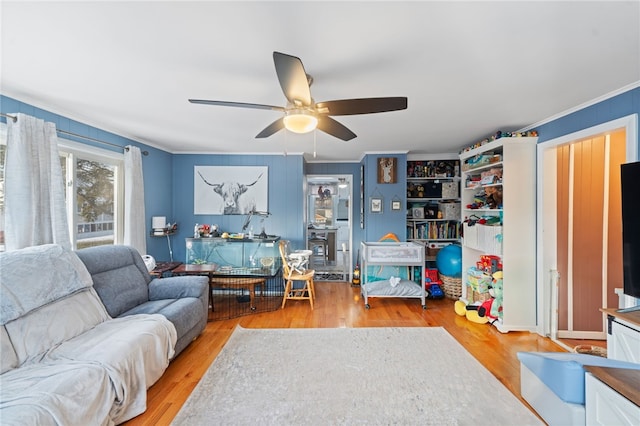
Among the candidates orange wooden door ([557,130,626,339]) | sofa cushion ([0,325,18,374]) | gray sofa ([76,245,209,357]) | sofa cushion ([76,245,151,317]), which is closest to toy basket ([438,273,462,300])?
orange wooden door ([557,130,626,339])

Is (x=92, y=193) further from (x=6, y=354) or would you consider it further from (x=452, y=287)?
(x=452, y=287)

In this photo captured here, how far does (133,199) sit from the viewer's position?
3424 mm

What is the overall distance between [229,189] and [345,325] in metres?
2.89

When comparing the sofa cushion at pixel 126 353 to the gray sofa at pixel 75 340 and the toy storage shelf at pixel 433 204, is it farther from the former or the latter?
the toy storage shelf at pixel 433 204

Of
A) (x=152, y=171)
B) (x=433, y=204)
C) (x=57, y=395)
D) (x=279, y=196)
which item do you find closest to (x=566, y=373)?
(x=57, y=395)

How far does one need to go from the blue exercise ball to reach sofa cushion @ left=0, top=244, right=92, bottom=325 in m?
4.47

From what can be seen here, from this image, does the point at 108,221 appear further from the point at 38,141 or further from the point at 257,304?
the point at 257,304

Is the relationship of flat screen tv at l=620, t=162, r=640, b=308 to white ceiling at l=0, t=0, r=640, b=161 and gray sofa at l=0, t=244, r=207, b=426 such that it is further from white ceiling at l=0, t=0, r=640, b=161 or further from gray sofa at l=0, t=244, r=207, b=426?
gray sofa at l=0, t=244, r=207, b=426

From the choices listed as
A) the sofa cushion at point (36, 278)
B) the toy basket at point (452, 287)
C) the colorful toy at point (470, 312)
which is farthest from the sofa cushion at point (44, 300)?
the toy basket at point (452, 287)

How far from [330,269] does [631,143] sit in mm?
4872

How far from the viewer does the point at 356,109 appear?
184 cm

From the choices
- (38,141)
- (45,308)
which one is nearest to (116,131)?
(38,141)

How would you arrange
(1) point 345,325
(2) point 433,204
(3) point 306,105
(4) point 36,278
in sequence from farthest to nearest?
(2) point 433,204, (1) point 345,325, (4) point 36,278, (3) point 306,105

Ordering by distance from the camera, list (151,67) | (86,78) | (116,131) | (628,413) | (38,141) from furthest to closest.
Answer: (116,131) → (38,141) → (86,78) → (151,67) → (628,413)
